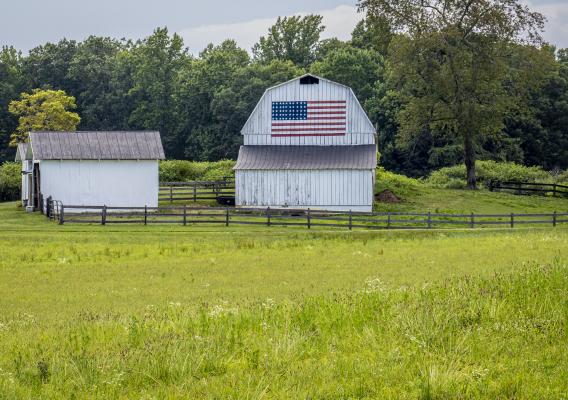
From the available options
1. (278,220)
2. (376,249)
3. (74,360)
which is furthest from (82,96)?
(74,360)

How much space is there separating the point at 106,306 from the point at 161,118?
89.4 meters

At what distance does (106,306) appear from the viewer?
743 inches

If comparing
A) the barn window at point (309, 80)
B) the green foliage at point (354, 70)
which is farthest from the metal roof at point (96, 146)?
the green foliage at point (354, 70)

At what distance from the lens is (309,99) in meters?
56.0

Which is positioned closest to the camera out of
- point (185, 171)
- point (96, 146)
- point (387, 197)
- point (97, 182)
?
point (97, 182)

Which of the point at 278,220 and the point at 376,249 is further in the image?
the point at 278,220

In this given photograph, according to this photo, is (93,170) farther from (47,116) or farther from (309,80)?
(47,116)

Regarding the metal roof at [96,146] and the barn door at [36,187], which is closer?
the metal roof at [96,146]

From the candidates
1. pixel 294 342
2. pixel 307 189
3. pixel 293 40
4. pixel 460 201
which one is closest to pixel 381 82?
pixel 293 40

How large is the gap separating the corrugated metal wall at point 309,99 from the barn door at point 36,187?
42.2 feet

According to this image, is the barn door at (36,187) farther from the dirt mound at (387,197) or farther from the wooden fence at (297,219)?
the dirt mound at (387,197)

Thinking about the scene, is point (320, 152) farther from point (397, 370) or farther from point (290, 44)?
point (290, 44)

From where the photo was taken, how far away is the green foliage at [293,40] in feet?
384

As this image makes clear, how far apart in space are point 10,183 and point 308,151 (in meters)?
24.5
